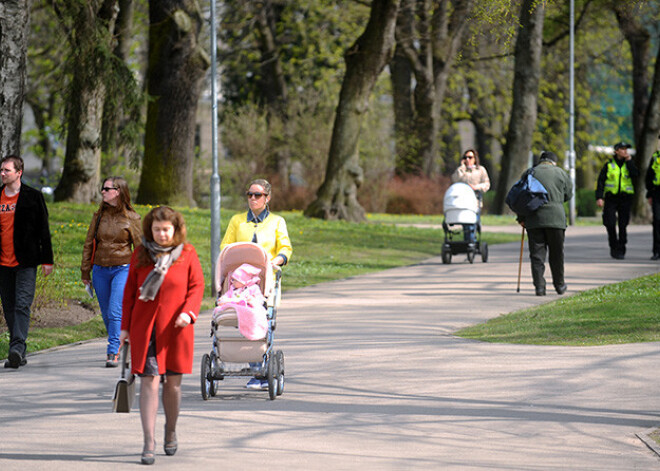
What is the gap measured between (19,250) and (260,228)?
8.53 ft

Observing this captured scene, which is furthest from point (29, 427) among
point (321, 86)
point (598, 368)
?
point (321, 86)

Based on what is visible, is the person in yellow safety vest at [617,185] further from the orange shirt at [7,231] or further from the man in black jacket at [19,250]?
the orange shirt at [7,231]

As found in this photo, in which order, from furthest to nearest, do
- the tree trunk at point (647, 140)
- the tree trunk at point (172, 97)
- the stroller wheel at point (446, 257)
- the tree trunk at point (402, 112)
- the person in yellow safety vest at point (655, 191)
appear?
the tree trunk at point (402, 112)
the tree trunk at point (647, 140)
the tree trunk at point (172, 97)
the stroller wheel at point (446, 257)
the person in yellow safety vest at point (655, 191)

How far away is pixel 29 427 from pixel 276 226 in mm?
2666

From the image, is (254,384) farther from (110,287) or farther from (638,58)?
(638,58)

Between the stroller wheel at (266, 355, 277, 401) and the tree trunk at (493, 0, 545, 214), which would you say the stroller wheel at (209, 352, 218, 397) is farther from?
the tree trunk at (493, 0, 545, 214)

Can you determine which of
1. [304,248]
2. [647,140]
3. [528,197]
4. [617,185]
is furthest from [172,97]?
[647,140]

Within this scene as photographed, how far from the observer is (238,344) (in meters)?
9.05

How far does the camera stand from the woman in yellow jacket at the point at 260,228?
9.68 meters

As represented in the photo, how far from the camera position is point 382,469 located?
674 centimetres

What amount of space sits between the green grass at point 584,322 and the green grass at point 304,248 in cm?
436

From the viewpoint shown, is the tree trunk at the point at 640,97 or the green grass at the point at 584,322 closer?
the green grass at the point at 584,322

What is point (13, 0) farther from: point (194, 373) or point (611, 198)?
point (611, 198)

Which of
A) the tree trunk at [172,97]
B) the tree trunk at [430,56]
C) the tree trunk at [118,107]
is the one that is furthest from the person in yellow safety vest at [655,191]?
the tree trunk at [430,56]
